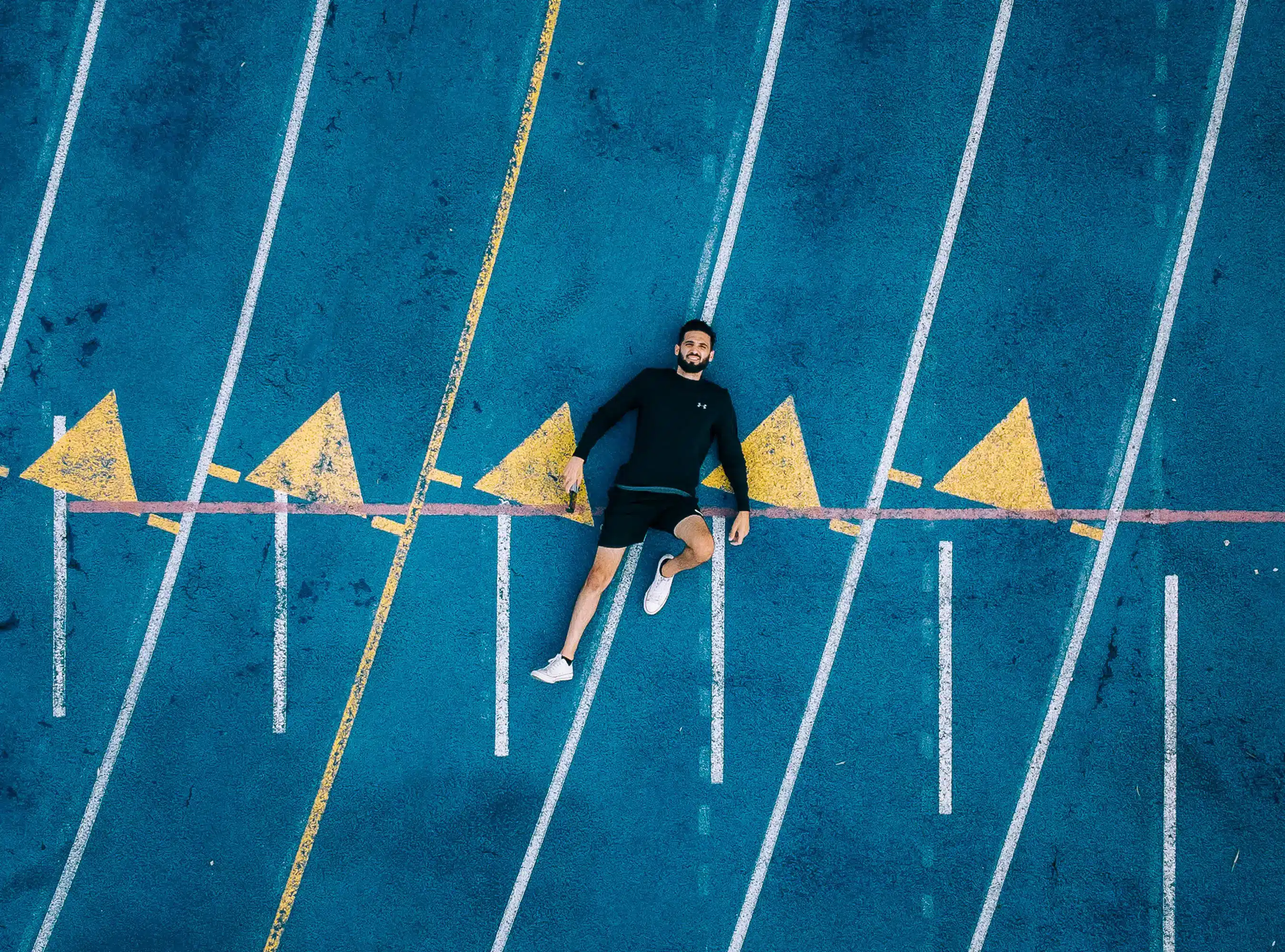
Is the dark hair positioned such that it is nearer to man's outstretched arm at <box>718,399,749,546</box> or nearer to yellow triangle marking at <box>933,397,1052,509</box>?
man's outstretched arm at <box>718,399,749,546</box>

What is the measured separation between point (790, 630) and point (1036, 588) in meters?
Answer: 1.91

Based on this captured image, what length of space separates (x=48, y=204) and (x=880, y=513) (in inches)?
267

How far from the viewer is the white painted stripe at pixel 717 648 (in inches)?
262

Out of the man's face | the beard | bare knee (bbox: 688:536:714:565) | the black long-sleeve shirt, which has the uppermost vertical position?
the man's face

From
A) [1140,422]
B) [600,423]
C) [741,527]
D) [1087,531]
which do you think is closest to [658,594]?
[741,527]

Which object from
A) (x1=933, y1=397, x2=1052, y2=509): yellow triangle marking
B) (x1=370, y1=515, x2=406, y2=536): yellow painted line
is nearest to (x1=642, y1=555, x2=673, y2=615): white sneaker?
(x1=370, y1=515, x2=406, y2=536): yellow painted line

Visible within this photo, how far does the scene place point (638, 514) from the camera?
21.0 feet

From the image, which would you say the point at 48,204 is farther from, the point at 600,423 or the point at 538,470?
the point at 600,423

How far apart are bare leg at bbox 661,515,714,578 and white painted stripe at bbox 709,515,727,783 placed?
266 mm

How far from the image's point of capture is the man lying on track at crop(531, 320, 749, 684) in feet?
20.9

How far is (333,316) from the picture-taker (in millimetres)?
6668

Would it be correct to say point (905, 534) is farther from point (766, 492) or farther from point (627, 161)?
point (627, 161)

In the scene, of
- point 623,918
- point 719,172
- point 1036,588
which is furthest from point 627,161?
point 623,918

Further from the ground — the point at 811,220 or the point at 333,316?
the point at 811,220
